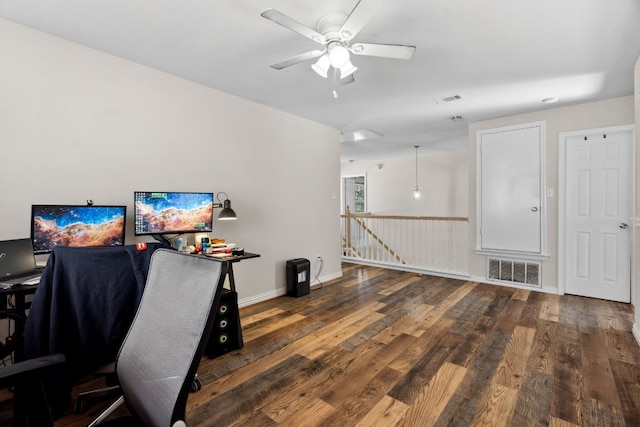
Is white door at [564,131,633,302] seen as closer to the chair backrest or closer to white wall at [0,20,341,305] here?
white wall at [0,20,341,305]

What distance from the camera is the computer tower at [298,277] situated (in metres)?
3.94

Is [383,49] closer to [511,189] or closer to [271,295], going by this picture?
[271,295]

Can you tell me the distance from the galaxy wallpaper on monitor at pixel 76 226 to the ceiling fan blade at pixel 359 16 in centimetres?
206

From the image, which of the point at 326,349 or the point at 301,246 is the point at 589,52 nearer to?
the point at 326,349

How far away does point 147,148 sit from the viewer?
9.27ft

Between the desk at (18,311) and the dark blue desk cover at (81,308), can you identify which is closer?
the dark blue desk cover at (81,308)

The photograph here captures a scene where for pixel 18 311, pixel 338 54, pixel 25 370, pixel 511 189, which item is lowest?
pixel 18 311

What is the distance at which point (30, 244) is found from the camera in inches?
78.3

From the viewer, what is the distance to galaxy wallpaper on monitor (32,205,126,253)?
2.00 m

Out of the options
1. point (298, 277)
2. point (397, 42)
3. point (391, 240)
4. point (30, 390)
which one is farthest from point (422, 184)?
point (30, 390)

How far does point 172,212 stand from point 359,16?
2090 millimetres

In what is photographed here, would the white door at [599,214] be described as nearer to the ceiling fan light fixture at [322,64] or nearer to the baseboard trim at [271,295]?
the baseboard trim at [271,295]

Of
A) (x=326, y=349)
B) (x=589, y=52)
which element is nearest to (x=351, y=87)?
(x=589, y=52)

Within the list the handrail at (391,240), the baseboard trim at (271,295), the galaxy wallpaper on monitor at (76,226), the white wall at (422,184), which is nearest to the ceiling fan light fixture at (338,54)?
the galaxy wallpaper on monitor at (76,226)
